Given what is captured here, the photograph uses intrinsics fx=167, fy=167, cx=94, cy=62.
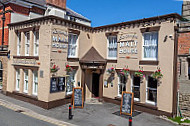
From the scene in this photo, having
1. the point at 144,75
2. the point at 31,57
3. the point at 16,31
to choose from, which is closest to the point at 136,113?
the point at 144,75

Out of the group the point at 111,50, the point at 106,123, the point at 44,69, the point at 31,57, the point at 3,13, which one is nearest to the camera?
the point at 106,123

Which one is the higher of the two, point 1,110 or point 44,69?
point 44,69

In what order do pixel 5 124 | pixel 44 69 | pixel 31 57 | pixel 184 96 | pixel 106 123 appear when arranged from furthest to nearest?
1. pixel 31 57
2. pixel 44 69
3. pixel 184 96
4. pixel 106 123
5. pixel 5 124

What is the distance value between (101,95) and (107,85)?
1068 mm

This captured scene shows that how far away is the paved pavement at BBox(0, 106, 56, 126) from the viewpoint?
903 centimetres

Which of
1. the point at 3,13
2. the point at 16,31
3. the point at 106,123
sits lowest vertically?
the point at 106,123

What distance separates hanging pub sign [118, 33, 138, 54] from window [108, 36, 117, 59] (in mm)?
710

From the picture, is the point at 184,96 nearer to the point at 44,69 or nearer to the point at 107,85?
the point at 107,85

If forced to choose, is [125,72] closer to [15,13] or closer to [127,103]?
[127,103]

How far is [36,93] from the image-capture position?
13414 millimetres

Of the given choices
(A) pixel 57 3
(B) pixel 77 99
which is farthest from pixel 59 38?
(A) pixel 57 3

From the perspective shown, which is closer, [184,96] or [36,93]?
[184,96]

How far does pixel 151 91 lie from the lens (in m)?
11.8

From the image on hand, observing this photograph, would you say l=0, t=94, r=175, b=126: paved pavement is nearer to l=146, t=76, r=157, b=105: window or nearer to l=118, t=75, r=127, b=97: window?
l=146, t=76, r=157, b=105: window
